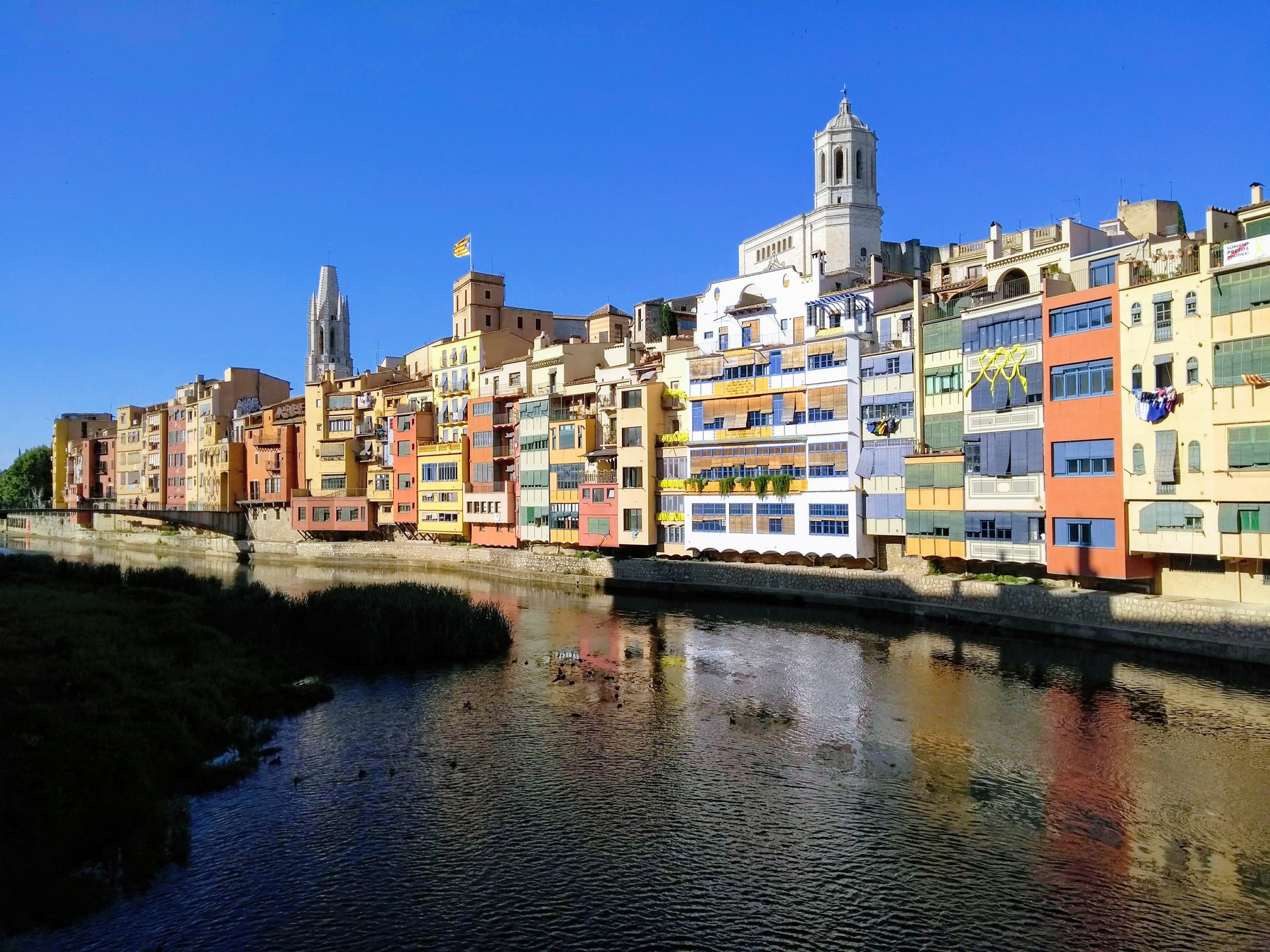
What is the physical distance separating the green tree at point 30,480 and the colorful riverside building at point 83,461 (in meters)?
3.16

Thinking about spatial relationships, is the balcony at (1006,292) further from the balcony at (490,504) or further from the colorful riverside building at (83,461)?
the colorful riverside building at (83,461)

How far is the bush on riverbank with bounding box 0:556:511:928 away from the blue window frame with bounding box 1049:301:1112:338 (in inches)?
1016

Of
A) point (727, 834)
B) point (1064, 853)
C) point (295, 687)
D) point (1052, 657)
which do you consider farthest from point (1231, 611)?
point (295, 687)

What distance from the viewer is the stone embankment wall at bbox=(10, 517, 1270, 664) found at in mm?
31625

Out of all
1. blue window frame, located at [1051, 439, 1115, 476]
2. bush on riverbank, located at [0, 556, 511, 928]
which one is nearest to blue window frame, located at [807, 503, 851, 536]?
blue window frame, located at [1051, 439, 1115, 476]

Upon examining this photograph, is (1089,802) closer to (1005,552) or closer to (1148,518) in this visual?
(1148,518)

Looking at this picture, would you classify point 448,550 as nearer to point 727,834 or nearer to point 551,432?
point 551,432

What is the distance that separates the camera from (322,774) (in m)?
21.8

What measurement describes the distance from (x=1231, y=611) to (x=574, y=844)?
24.6 m

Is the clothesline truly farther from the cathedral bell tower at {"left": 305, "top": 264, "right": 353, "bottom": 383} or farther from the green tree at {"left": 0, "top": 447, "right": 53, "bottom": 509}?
the green tree at {"left": 0, "top": 447, "right": 53, "bottom": 509}

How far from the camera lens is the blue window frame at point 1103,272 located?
37.7m

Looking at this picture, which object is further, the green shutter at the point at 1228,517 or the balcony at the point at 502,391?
the balcony at the point at 502,391

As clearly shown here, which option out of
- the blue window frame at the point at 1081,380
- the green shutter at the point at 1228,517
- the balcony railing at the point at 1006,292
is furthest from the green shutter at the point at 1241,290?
the balcony railing at the point at 1006,292

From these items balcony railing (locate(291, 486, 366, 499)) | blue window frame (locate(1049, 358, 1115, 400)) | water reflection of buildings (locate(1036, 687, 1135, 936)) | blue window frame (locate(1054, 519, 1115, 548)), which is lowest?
water reflection of buildings (locate(1036, 687, 1135, 936))
